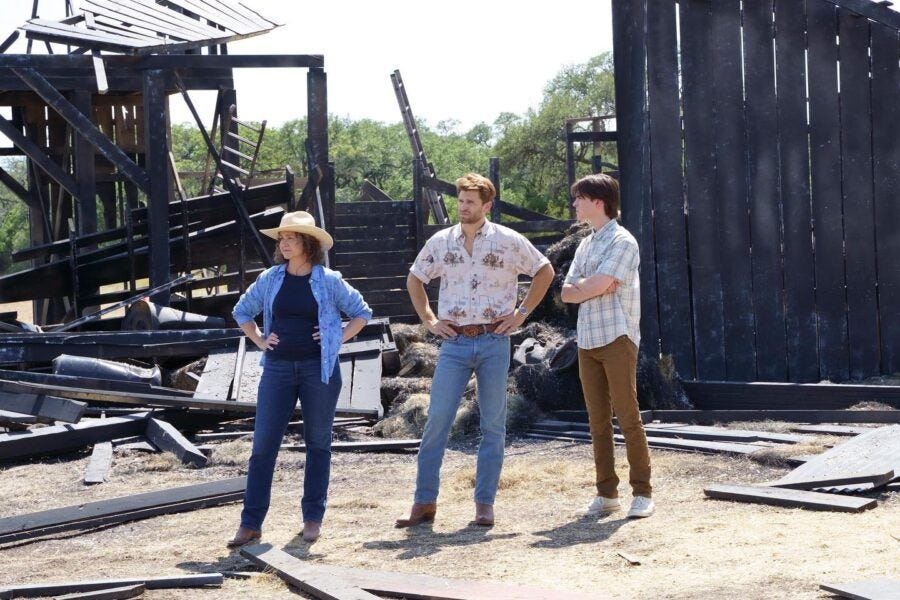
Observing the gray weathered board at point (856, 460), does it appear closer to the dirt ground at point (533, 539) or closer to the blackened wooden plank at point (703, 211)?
the dirt ground at point (533, 539)

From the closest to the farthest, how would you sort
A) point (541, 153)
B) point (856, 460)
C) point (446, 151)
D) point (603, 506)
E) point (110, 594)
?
1. point (110, 594)
2. point (603, 506)
3. point (856, 460)
4. point (541, 153)
5. point (446, 151)

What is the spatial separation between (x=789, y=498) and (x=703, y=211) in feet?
17.6

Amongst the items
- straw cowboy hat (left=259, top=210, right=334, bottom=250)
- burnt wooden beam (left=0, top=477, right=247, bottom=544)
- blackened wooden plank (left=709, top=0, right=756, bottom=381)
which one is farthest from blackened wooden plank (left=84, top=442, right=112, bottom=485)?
blackened wooden plank (left=709, top=0, right=756, bottom=381)

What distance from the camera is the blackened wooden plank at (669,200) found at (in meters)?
11.2

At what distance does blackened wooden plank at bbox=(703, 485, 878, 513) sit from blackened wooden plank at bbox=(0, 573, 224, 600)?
9.73 ft

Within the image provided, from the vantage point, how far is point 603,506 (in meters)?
6.48

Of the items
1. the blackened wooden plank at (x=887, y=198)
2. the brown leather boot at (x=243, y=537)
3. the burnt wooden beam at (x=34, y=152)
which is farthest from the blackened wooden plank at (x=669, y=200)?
the burnt wooden beam at (x=34, y=152)

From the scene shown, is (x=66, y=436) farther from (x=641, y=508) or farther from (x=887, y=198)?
(x=887, y=198)

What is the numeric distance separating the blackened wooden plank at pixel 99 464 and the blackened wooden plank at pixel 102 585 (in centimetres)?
338

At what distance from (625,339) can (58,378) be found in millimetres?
6196

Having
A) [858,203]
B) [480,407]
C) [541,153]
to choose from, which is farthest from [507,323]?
[541,153]

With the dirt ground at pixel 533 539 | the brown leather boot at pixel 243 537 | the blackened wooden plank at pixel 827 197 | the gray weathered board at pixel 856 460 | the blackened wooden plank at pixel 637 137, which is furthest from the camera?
the blackened wooden plank at pixel 827 197

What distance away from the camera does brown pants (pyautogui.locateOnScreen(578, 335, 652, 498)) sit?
632 centimetres

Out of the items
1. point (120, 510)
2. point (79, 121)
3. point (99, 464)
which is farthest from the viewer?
point (79, 121)
